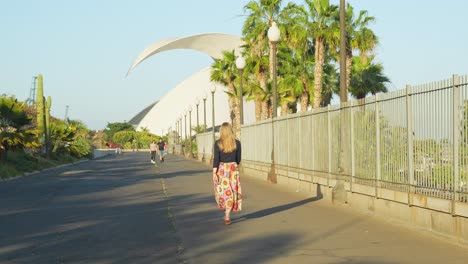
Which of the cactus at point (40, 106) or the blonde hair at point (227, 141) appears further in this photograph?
the cactus at point (40, 106)

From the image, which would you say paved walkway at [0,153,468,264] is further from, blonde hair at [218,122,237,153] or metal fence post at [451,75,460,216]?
blonde hair at [218,122,237,153]

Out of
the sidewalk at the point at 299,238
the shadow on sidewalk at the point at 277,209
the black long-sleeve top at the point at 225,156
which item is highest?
the black long-sleeve top at the point at 225,156

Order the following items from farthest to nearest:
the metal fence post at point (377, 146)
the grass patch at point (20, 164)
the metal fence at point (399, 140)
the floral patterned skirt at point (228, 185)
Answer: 1. the grass patch at point (20, 164)
2. the metal fence post at point (377, 146)
3. the floral patterned skirt at point (228, 185)
4. the metal fence at point (399, 140)

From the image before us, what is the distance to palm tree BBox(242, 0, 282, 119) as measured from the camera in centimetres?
5200

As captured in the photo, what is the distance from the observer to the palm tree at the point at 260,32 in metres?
52.0

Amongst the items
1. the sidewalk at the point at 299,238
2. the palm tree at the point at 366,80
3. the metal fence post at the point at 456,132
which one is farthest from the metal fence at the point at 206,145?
the metal fence post at the point at 456,132

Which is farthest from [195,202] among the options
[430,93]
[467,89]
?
[467,89]

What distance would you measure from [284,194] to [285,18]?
29281 millimetres

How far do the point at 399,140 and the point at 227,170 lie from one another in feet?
10.1

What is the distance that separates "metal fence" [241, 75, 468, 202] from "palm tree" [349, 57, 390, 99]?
29924 millimetres

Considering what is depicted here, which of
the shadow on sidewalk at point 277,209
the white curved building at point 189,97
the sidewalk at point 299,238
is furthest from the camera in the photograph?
the white curved building at point 189,97

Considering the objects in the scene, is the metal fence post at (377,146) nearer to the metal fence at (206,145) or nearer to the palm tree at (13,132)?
the palm tree at (13,132)

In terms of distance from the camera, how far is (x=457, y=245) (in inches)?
431

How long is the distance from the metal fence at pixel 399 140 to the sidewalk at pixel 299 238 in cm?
85
